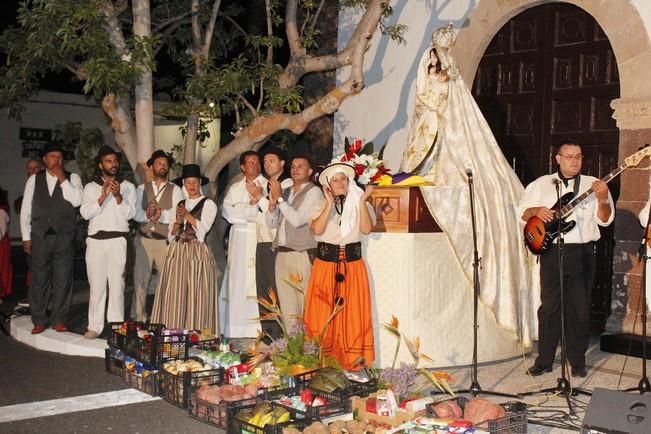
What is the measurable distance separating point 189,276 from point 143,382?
61.1 inches

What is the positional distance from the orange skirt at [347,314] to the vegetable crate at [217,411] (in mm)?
1354

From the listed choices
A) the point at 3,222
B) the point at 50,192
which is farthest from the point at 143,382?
the point at 3,222

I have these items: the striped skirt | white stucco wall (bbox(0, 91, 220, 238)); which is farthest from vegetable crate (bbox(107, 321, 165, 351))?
white stucco wall (bbox(0, 91, 220, 238))

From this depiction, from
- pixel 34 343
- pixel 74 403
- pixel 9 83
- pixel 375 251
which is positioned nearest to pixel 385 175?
pixel 375 251

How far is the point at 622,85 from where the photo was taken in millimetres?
8242

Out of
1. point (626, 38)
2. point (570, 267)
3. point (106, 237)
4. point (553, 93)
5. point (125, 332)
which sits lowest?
point (125, 332)

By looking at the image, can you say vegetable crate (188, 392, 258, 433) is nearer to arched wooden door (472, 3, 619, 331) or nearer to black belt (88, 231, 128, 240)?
black belt (88, 231, 128, 240)

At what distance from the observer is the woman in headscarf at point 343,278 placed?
6.85 m

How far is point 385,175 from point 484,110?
127 inches

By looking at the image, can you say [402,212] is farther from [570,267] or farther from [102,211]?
[102,211]

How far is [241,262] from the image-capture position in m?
8.59

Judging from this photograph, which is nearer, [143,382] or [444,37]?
[143,382]

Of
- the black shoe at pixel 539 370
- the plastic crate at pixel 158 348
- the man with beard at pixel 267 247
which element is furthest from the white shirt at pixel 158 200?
the black shoe at pixel 539 370

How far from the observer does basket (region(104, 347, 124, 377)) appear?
22.8 ft
